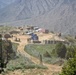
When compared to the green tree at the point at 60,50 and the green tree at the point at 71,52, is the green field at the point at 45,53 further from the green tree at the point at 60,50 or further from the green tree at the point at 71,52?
the green tree at the point at 71,52

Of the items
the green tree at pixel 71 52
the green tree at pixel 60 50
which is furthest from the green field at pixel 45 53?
the green tree at pixel 71 52

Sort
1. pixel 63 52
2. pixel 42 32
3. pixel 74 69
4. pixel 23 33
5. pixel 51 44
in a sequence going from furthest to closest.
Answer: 1. pixel 42 32
2. pixel 23 33
3. pixel 51 44
4. pixel 63 52
5. pixel 74 69

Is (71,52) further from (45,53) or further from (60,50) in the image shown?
(60,50)

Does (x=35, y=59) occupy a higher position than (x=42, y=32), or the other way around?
(x=42, y=32)

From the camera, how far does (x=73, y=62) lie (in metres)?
20.1

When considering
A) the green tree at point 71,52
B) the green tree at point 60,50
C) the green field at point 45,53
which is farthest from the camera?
the green tree at point 60,50

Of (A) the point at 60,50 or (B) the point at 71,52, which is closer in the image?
(B) the point at 71,52

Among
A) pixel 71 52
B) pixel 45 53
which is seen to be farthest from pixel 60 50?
pixel 71 52

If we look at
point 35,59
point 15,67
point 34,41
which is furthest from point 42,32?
point 15,67

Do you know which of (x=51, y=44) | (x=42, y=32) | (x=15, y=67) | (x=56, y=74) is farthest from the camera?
(x=42, y=32)

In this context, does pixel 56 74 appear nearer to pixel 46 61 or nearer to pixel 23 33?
pixel 46 61

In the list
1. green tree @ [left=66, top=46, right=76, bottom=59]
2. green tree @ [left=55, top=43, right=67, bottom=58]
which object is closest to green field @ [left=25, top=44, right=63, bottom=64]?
green tree @ [left=55, top=43, right=67, bottom=58]

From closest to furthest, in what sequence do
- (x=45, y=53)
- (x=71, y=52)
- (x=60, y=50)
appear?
(x=71, y=52) → (x=45, y=53) → (x=60, y=50)

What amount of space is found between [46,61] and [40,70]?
9584mm
